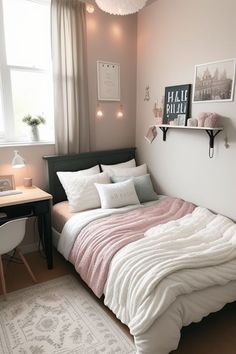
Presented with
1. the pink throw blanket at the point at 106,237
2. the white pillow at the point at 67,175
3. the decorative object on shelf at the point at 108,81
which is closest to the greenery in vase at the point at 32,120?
the white pillow at the point at 67,175

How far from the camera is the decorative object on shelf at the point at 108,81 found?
328cm

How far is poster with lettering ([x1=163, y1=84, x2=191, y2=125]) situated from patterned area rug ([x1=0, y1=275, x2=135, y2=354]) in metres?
1.99

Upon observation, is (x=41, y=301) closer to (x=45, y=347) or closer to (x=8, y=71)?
(x=45, y=347)

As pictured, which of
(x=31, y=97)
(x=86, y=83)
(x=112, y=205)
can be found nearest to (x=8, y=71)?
(x=31, y=97)

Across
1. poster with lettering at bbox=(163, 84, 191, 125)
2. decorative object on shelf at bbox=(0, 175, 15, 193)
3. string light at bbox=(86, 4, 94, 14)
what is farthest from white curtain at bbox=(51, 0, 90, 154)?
poster with lettering at bbox=(163, 84, 191, 125)

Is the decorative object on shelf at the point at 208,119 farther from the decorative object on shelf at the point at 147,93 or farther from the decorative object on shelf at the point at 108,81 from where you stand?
the decorative object on shelf at the point at 108,81

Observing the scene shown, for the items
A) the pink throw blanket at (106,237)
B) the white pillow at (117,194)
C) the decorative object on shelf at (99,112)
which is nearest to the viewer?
the pink throw blanket at (106,237)

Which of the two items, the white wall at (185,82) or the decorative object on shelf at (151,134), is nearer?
the white wall at (185,82)

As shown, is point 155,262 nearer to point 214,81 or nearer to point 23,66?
point 214,81

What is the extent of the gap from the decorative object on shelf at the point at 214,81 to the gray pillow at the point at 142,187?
1.04m

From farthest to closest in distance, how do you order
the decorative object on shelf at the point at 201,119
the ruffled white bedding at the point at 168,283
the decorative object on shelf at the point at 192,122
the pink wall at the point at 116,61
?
the pink wall at the point at 116,61
the decorative object on shelf at the point at 192,122
the decorative object on shelf at the point at 201,119
the ruffled white bedding at the point at 168,283

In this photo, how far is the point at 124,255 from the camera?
1970mm

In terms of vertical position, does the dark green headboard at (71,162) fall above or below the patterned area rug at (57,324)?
above

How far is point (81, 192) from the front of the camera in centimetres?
285
